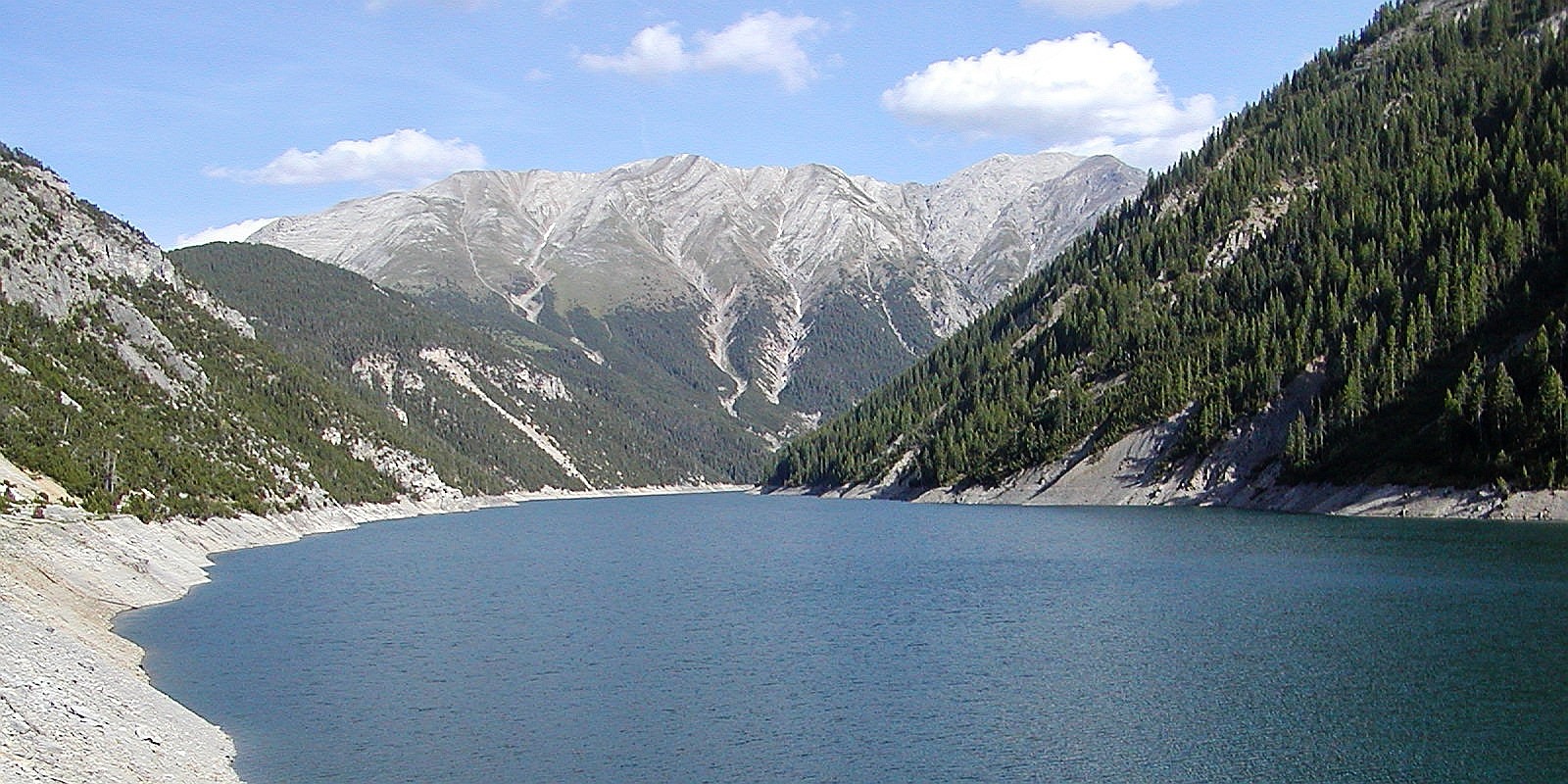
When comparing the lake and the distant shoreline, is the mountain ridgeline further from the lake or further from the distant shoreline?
the lake

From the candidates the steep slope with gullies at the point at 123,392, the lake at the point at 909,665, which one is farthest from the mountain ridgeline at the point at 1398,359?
the steep slope with gullies at the point at 123,392

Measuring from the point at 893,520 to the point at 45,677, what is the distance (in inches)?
5014

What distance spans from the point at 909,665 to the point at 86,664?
1352 inches

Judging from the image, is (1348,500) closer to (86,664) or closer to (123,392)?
(86,664)

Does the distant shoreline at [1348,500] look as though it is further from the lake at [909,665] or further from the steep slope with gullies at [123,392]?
the steep slope with gullies at [123,392]

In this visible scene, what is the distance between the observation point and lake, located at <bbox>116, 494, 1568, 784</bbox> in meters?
43.2

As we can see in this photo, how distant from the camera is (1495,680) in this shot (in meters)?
51.6

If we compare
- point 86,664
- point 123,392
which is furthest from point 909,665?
point 123,392

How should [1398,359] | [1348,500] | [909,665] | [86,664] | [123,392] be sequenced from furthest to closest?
[1398,359] < [1348,500] < [123,392] < [909,665] < [86,664]

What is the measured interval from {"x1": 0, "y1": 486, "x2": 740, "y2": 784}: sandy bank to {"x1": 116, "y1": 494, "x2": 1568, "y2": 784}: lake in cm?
218

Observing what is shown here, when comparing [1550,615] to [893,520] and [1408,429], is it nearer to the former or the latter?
[1408,429]

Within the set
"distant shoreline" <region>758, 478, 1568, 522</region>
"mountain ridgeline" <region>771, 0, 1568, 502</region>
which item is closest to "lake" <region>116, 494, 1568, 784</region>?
"distant shoreline" <region>758, 478, 1568, 522</region>

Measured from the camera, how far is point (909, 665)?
5934 cm

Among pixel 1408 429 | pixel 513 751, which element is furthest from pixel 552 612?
pixel 1408 429
